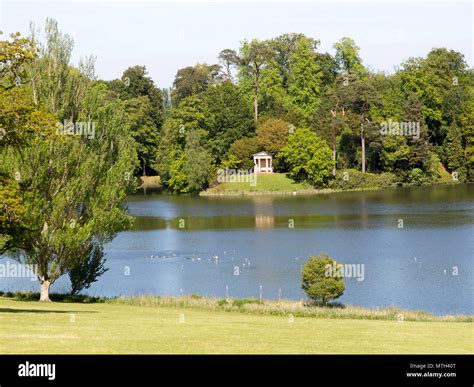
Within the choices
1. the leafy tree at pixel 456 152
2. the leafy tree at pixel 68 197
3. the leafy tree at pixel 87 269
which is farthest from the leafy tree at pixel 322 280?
the leafy tree at pixel 456 152

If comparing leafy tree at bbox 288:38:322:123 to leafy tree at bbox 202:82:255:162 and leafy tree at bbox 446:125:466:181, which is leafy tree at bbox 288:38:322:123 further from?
leafy tree at bbox 446:125:466:181

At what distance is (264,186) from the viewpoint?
100 metres

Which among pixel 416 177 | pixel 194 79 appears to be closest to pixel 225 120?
pixel 194 79

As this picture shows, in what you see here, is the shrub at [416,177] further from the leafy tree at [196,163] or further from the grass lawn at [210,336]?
the grass lawn at [210,336]

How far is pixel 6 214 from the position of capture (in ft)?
72.6

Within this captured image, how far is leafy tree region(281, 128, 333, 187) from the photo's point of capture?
9900 cm

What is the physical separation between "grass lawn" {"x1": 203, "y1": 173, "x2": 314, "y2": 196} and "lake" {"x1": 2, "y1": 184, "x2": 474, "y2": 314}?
13.1 m

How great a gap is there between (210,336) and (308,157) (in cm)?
8089

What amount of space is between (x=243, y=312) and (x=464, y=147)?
83.1 meters

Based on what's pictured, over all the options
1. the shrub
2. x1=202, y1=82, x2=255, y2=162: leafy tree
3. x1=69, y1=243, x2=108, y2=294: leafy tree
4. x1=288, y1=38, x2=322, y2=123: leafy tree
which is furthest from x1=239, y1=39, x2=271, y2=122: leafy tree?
x1=69, y1=243, x2=108, y2=294: leafy tree

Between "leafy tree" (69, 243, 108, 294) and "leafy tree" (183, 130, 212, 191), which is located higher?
Result: "leafy tree" (183, 130, 212, 191)

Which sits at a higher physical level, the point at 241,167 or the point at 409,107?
the point at 409,107
